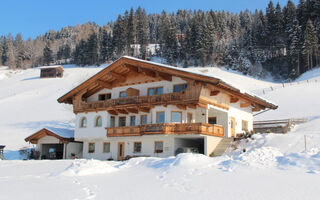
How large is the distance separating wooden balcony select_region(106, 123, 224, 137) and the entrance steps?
0.61 m

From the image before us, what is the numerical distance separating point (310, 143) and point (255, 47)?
6899 centimetres

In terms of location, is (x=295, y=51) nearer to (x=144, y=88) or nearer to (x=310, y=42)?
(x=310, y=42)

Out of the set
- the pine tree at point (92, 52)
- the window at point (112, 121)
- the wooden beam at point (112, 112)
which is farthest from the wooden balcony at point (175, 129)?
the pine tree at point (92, 52)

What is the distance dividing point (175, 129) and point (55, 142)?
14.2 m

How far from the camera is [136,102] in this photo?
2745cm

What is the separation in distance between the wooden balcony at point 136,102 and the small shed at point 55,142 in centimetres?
313

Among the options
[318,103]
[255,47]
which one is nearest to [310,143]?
[318,103]

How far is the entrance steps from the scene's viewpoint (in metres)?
25.6

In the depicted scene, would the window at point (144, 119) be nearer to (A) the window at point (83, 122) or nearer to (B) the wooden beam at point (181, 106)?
(B) the wooden beam at point (181, 106)

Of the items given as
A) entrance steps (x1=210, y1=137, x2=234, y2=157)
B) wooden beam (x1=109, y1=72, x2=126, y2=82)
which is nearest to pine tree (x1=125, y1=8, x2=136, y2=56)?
wooden beam (x1=109, y1=72, x2=126, y2=82)

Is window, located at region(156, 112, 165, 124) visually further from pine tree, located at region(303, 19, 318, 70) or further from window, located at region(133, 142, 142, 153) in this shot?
pine tree, located at region(303, 19, 318, 70)

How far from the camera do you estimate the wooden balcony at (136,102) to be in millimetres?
25203

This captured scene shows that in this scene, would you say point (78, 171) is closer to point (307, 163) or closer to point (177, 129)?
point (307, 163)

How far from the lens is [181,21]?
142000 millimetres
